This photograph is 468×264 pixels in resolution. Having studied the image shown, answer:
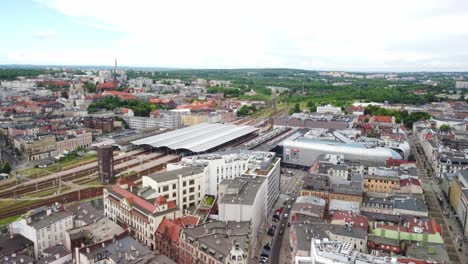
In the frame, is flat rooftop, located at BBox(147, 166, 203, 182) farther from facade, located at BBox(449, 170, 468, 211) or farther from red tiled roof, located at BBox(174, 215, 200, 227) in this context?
facade, located at BBox(449, 170, 468, 211)

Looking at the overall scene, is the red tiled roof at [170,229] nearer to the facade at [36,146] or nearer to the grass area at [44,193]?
the grass area at [44,193]

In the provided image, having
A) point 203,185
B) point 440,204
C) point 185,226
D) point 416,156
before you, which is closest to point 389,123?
point 416,156

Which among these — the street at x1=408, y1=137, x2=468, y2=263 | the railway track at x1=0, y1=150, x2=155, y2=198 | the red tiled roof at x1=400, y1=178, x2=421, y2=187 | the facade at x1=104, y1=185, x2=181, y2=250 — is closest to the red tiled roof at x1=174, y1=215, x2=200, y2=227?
the facade at x1=104, y1=185, x2=181, y2=250

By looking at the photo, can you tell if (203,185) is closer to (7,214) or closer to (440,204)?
(7,214)

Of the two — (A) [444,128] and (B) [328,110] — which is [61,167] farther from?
(B) [328,110]

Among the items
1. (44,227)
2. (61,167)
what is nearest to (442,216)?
(44,227)

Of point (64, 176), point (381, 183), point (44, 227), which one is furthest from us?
point (64, 176)
